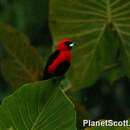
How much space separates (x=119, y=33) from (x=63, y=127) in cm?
129

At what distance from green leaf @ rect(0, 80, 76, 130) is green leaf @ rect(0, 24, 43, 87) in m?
1.11

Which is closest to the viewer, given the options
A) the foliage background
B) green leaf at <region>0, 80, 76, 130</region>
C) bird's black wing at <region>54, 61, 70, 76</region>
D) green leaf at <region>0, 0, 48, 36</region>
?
green leaf at <region>0, 80, 76, 130</region>

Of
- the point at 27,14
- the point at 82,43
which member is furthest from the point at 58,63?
the point at 27,14

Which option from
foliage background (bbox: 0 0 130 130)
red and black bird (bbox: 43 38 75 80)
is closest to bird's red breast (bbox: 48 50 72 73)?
red and black bird (bbox: 43 38 75 80)

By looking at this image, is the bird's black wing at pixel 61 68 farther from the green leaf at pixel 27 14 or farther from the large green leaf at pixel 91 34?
the green leaf at pixel 27 14

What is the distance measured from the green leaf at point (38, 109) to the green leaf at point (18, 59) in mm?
1110

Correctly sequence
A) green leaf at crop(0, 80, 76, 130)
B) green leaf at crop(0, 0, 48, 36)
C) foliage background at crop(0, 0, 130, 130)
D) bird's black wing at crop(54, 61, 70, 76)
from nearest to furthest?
green leaf at crop(0, 80, 76, 130)
bird's black wing at crop(54, 61, 70, 76)
foliage background at crop(0, 0, 130, 130)
green leaf at crop(0, 0, 48, 36)

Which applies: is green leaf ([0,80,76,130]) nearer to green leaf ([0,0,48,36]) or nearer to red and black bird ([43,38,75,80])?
red and black bird ([43,38,75,80])

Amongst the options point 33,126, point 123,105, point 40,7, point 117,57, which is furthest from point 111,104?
point 33,126

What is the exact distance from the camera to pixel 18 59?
4.27 meters

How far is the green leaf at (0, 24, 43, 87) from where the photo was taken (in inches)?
163

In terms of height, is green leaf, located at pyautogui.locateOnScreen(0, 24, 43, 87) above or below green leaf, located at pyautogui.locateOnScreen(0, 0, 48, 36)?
below

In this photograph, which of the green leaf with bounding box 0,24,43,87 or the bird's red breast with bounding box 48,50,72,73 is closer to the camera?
the bird's red breast with bounding box 48,50,72,73

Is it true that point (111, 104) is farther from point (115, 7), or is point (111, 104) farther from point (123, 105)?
point (115, 7)
